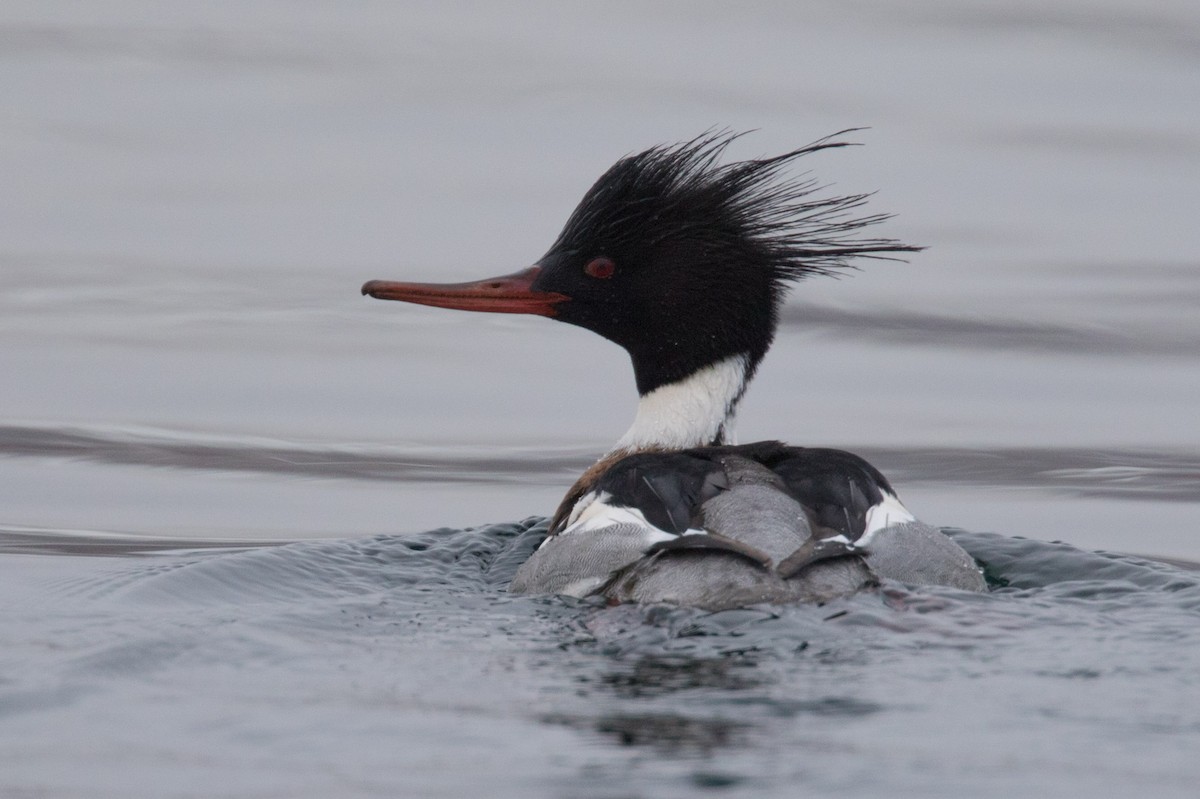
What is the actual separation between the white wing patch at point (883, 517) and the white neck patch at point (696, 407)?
976 mm

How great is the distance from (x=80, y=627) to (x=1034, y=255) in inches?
284

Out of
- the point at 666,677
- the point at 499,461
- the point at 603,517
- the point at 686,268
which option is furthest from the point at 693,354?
the point at 499,461

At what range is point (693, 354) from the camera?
6672 millimetres

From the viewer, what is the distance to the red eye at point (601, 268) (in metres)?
6.72

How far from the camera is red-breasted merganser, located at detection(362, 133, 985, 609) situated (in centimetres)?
547

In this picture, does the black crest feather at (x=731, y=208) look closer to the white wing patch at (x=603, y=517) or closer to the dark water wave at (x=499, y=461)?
the white wing patch at (x=603, y=517)

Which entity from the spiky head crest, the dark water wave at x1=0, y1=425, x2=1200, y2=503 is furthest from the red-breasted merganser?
the dark water wave at x1=0, y1=425, x2=1200, y2=503

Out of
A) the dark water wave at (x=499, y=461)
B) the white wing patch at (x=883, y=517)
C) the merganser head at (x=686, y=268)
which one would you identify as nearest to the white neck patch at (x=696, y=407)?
the merganser head at (x=686, y=268)

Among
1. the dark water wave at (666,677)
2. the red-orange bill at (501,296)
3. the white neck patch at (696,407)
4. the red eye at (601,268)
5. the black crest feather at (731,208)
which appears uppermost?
the black crest feather at (731,208)

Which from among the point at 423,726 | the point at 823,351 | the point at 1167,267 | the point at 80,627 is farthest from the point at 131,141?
the point at 423,726

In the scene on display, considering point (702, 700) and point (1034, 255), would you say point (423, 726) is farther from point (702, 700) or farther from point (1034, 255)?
point (1034, 255)

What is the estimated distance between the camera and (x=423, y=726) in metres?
4.42

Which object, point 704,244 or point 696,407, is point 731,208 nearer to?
point 704,244

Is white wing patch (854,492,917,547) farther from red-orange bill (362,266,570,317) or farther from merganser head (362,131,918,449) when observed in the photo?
red-orange bill (362,266,570,317)
